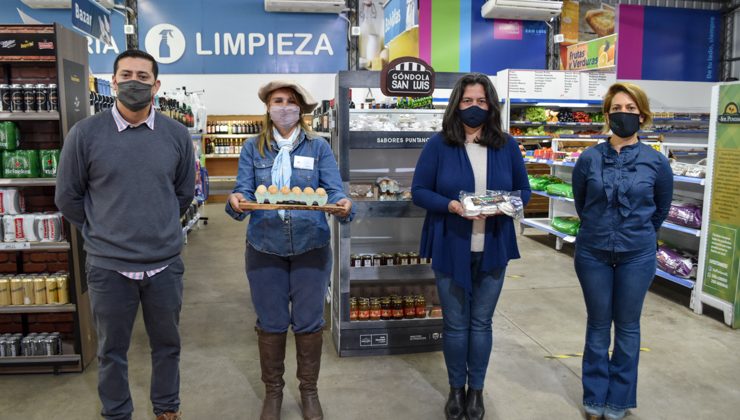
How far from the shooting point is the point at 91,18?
6531 millimetres

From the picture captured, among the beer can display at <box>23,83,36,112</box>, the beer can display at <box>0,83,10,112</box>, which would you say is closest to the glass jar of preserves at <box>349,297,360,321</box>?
the beer can display at <box>23,83,36,112</box>

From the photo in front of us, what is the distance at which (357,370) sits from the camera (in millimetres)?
3676

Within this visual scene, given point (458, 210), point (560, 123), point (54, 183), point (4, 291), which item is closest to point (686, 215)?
point (458, 210)

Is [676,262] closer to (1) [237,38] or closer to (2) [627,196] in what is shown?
(2) [627,196]

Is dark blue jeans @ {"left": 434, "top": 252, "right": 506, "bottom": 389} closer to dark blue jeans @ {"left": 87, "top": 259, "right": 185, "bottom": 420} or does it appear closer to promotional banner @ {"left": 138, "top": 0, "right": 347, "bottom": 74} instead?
dark blue jeans @ {"left": 87, "top": 259, "right": 185, "bottom": 420}

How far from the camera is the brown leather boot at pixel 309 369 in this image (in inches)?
114

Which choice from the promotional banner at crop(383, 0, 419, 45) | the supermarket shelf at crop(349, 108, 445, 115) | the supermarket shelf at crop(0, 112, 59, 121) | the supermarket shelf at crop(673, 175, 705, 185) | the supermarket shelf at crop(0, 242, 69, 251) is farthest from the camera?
the promotional banner at crop(383, 0, 419, 45)

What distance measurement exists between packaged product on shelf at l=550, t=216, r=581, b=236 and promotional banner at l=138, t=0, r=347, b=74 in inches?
264

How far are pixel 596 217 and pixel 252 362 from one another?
2.40 meters

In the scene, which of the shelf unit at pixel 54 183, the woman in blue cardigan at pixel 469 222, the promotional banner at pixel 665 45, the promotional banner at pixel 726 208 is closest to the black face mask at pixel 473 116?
the woman in blue cardigan at pixel 469 222

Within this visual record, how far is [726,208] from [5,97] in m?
5.28

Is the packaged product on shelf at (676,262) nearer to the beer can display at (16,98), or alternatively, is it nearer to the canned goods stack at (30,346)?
the canned goods stack at (30,346)

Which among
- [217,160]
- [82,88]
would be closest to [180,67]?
[217,160]

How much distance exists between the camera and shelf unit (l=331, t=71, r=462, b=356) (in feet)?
12.2
